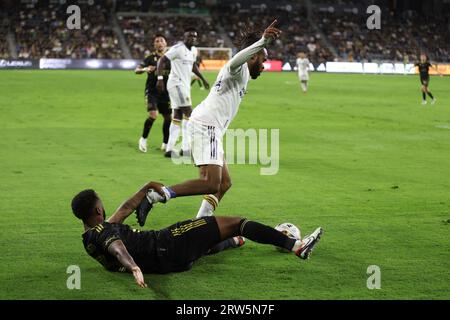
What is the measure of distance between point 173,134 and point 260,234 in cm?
869

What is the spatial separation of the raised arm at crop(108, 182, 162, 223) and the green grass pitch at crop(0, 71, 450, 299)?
524 millimetres

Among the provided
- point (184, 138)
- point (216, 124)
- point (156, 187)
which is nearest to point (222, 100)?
point (216, 124)

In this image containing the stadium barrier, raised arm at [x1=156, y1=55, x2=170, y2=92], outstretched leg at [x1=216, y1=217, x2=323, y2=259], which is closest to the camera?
outstretched leg at [x1=216, y1=217, x2=323, y2=259]

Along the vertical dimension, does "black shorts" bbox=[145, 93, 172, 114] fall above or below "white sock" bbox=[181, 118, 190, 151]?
above

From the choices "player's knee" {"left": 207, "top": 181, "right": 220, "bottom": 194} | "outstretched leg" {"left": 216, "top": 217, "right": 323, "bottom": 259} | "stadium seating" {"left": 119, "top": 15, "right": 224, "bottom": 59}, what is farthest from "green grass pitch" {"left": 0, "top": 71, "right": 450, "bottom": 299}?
"stadium seating" {"left": 119, "top": 15, "right": 224, "bottom": 59}

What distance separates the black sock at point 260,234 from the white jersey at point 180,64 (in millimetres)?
9249

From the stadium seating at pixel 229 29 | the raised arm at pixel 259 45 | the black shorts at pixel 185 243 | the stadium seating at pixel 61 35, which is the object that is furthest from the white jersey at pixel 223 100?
the stadium seating at pixel 229 29

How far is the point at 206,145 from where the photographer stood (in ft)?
28.1

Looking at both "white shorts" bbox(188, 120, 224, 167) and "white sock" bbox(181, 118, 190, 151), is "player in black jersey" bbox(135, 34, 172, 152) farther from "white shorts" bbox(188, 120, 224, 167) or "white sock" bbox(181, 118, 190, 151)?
"white shorts" bbox(188, 120, 224, 167)

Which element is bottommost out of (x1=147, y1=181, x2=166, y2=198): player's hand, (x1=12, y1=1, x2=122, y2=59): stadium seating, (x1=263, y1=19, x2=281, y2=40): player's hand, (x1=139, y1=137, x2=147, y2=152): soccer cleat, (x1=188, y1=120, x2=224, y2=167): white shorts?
(x1=139, y1=137, x2=147, y2=152): soccer cleat

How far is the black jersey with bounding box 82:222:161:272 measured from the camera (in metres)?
7.13

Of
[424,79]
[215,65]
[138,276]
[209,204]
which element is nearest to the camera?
[138,276]

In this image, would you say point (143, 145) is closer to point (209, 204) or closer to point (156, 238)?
point (209, 204)

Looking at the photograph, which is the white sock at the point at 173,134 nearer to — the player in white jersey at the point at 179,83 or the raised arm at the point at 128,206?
the player in white jersey at the point at 179,83
